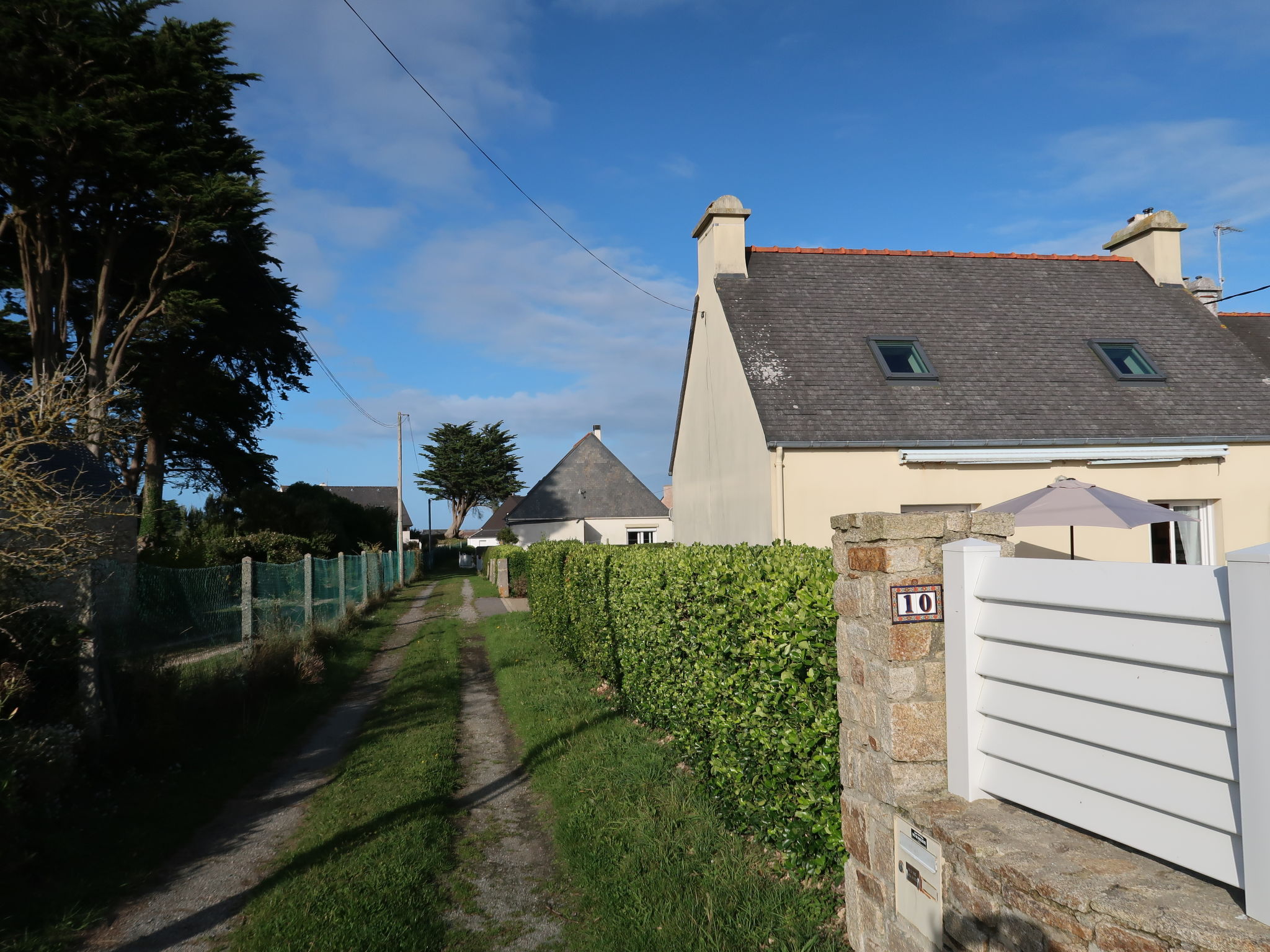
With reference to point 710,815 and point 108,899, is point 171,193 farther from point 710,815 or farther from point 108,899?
point 710,815

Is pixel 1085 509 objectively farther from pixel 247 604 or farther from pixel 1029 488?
pixel 247 604

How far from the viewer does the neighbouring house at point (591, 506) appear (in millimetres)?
37250

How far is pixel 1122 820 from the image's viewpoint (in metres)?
2.53

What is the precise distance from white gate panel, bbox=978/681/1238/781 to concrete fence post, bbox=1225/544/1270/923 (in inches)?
5.0

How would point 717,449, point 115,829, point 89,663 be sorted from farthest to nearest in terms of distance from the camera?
point 717,449
point 89,663
point 115,829

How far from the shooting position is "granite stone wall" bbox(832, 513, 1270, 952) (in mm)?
2238

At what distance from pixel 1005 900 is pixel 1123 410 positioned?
41.9ft

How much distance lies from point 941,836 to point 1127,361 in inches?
555

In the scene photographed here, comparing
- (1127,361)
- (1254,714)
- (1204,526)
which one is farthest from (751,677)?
(1127,361)

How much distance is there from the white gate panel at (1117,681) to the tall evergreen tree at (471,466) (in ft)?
244

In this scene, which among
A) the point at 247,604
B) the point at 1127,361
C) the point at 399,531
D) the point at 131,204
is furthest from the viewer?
the point at 399,531

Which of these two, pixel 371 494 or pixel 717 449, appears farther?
pixel 371 494

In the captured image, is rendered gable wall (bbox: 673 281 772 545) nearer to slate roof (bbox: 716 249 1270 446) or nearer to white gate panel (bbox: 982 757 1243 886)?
slate roof (bbox: 716 249 1270 446)

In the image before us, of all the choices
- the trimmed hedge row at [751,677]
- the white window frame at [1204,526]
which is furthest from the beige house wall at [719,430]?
the white window frame at [1204,526]
